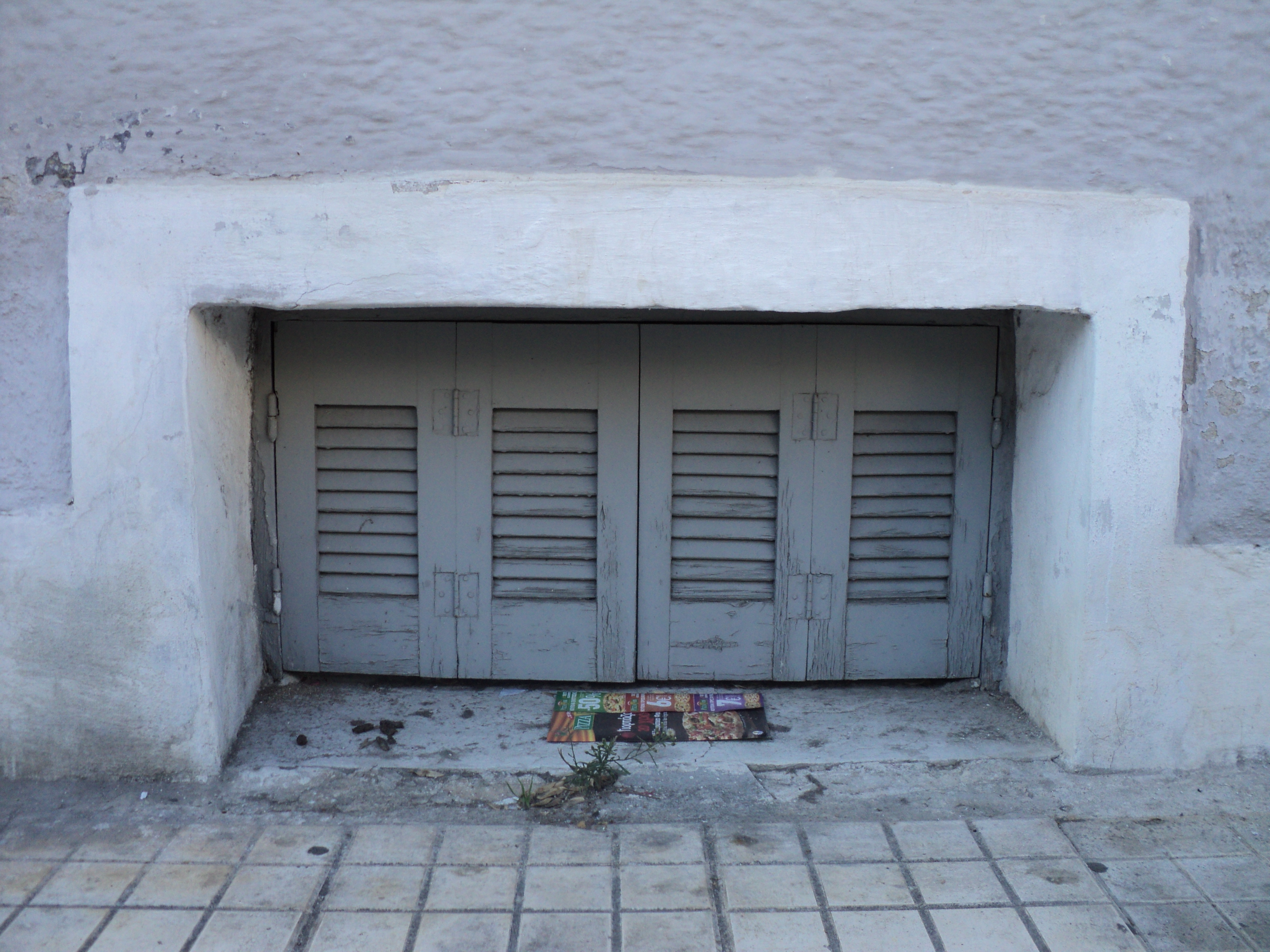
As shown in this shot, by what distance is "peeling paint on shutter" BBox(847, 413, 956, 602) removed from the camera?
341cm

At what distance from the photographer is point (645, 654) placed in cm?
352

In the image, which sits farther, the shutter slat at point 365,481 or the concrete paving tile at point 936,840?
the shutter slat at point 365,481

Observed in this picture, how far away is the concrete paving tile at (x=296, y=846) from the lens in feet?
8.50

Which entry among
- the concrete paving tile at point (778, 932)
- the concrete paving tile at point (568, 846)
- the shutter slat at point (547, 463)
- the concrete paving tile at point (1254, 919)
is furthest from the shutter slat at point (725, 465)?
the concrete paving tile at point (1254, 919)

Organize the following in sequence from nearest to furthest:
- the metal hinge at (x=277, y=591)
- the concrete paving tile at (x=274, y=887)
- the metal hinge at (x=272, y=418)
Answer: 1. the concrete paving tile at (x=274, y=887)
2. the metal hinge at (x=272, y=418)
3. the metal hinge at (x=277, y=591)

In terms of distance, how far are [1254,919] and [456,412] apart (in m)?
2.63

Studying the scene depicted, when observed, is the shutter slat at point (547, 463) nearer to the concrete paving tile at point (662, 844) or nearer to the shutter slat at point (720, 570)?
the shutter slat at point (720, 570)

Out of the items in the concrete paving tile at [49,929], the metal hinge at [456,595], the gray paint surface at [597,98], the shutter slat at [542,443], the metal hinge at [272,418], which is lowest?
the concrete paving tile at [49,929]

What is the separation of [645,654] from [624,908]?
1181mm

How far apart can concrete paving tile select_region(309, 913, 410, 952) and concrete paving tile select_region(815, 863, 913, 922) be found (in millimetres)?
1022

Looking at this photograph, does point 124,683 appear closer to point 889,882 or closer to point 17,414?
point 17,414

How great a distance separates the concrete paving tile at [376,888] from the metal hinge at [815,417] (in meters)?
1.81

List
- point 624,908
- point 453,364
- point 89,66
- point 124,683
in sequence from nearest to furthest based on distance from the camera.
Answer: point 624,908
point 89,66
point 124,683
point 453,364

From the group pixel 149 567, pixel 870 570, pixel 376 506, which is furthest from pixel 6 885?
pixel 870 570
